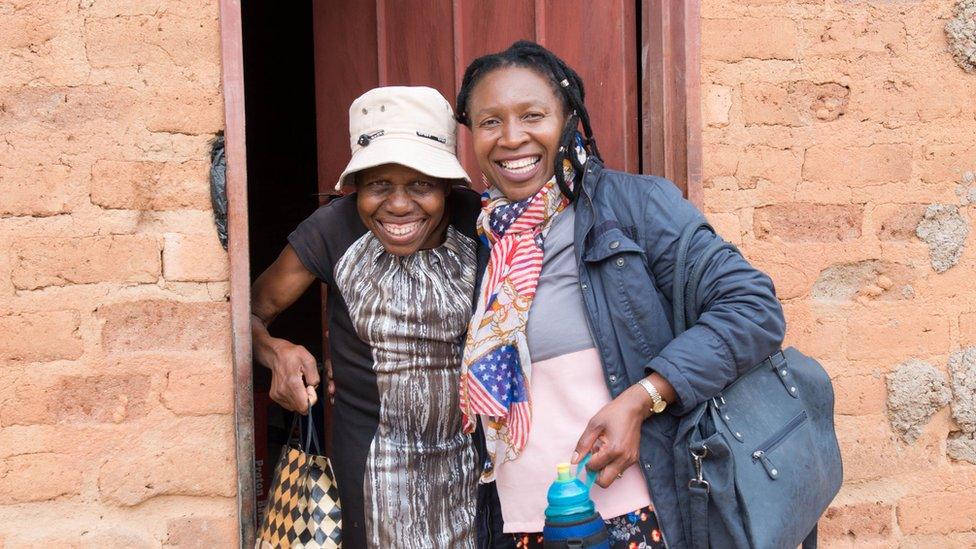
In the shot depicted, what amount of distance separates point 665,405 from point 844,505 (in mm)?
1169

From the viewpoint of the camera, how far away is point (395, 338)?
2314mm

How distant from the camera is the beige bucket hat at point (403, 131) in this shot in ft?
7.56

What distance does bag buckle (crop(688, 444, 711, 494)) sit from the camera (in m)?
1.99

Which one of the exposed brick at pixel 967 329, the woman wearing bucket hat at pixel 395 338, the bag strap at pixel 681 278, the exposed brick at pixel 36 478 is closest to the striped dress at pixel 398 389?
the woman wearing bucket hat at pixel 395 338

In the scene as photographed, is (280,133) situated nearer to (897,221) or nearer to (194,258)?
(194,258)

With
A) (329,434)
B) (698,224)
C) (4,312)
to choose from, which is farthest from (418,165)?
(329,434)

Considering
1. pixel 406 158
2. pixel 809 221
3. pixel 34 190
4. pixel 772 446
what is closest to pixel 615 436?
pixel 772 446

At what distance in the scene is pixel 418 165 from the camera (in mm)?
2279

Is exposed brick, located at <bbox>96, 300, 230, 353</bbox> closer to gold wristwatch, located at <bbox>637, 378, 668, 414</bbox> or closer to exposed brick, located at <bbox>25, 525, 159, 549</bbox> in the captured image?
exposed brick, located at <bbox>25, 525, 159, 549</bbox>

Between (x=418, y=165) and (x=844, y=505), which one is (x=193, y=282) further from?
(x=844, y=505)

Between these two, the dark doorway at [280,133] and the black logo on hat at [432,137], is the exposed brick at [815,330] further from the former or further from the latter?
the dark doorway at [280,133]

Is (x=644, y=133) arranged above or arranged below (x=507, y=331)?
above

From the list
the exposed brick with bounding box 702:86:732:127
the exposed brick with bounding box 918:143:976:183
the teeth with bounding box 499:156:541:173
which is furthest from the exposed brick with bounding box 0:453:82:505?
the exposed brick with bounding box 918:143:976:183

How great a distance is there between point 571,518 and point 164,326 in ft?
3.83
